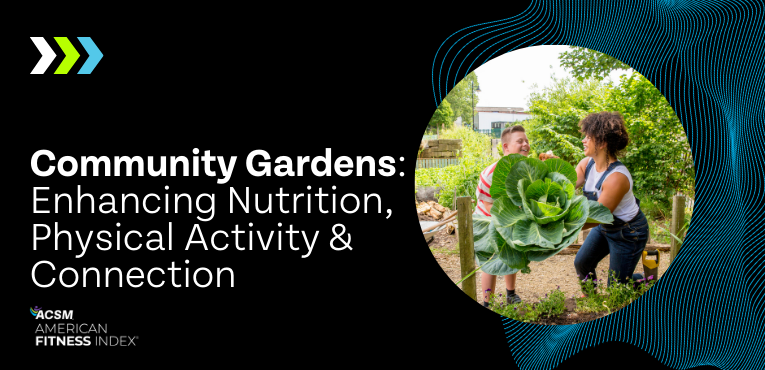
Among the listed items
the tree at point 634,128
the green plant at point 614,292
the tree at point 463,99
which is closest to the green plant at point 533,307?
the green plant at point 614,292

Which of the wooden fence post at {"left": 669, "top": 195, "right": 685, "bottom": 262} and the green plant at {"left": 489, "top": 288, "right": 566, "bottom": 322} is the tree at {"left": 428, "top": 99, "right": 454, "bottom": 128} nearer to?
the green plant at {"left": 489, "top": 288, "right": 566, "bottom": 322}

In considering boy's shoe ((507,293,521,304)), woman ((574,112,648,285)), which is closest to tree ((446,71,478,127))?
woman ((574,112,648,285))

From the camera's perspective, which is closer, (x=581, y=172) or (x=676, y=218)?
(x=581, y=172)

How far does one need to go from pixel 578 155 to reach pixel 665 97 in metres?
0.56

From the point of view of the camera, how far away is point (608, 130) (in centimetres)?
254

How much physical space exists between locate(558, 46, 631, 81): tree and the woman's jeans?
865 mm

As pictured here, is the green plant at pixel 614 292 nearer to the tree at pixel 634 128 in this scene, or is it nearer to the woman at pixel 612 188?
the woman at pixel 612 188

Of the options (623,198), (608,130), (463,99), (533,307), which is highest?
(463,99)

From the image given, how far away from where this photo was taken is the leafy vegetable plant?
235cm

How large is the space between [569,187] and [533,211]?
0.78 ft

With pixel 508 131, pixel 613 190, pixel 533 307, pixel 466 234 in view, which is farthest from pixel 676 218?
pixel 466 234

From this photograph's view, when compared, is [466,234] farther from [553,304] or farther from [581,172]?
[581,172]

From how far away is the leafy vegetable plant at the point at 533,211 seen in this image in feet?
7.71

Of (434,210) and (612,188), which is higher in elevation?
(612,188)
